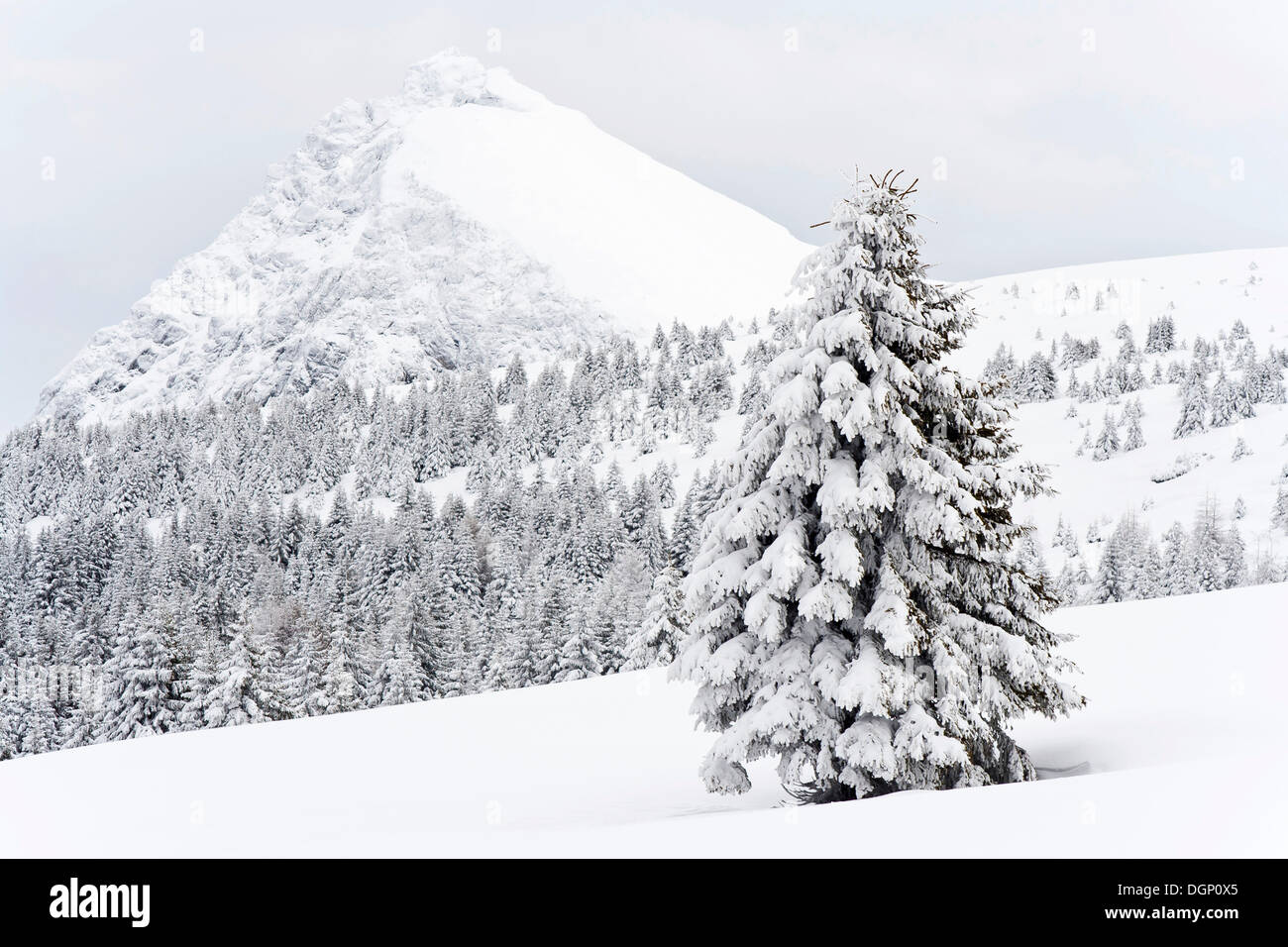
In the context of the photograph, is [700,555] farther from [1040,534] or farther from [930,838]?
[1040,534]

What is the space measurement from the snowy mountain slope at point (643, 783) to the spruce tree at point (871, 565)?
1.09 m

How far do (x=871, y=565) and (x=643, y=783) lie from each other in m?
5.63

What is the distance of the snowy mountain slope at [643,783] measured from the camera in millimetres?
7059

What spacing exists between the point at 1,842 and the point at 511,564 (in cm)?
6543

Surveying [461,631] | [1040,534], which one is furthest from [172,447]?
[1040,534]

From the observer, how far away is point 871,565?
11.1m

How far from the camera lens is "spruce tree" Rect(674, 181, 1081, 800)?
34.4 ft

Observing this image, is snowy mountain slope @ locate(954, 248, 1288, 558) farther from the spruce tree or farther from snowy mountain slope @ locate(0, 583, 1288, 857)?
the spruce tree
